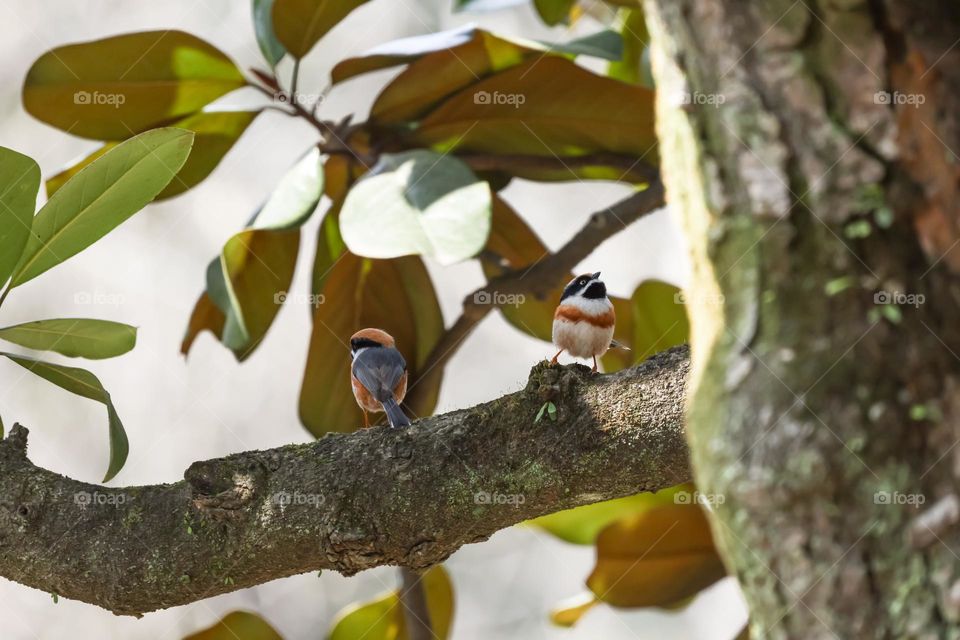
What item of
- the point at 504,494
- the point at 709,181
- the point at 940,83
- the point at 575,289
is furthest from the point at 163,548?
the point at 940,83

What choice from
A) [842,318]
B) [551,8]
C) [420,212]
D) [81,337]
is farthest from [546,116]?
[842,318]

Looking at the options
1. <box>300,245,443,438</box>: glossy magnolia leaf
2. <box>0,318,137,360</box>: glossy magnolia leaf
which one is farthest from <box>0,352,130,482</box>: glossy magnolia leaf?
<box>300,245,443,438</box>: glossy magnolia leaf

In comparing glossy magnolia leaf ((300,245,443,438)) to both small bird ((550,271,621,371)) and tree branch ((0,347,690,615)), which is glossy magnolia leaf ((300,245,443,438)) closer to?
small bird ((550,271,621,371))

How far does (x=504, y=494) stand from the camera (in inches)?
49.0

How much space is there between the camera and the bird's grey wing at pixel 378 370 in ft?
6.07

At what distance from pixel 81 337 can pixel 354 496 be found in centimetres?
59

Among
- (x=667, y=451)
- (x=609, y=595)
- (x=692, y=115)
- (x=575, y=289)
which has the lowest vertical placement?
(x=609, y=595)

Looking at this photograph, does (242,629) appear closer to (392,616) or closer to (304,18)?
(392,616)

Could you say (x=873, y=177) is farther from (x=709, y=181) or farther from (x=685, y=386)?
(x=685, y=386)

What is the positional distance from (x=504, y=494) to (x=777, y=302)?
68cm

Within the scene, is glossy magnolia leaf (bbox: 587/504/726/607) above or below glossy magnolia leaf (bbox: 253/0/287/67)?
below

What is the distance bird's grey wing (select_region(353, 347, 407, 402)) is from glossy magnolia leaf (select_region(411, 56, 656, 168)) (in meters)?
0.52

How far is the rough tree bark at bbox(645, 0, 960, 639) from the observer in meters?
0.61

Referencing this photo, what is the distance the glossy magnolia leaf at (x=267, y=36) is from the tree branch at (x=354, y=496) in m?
1.03
